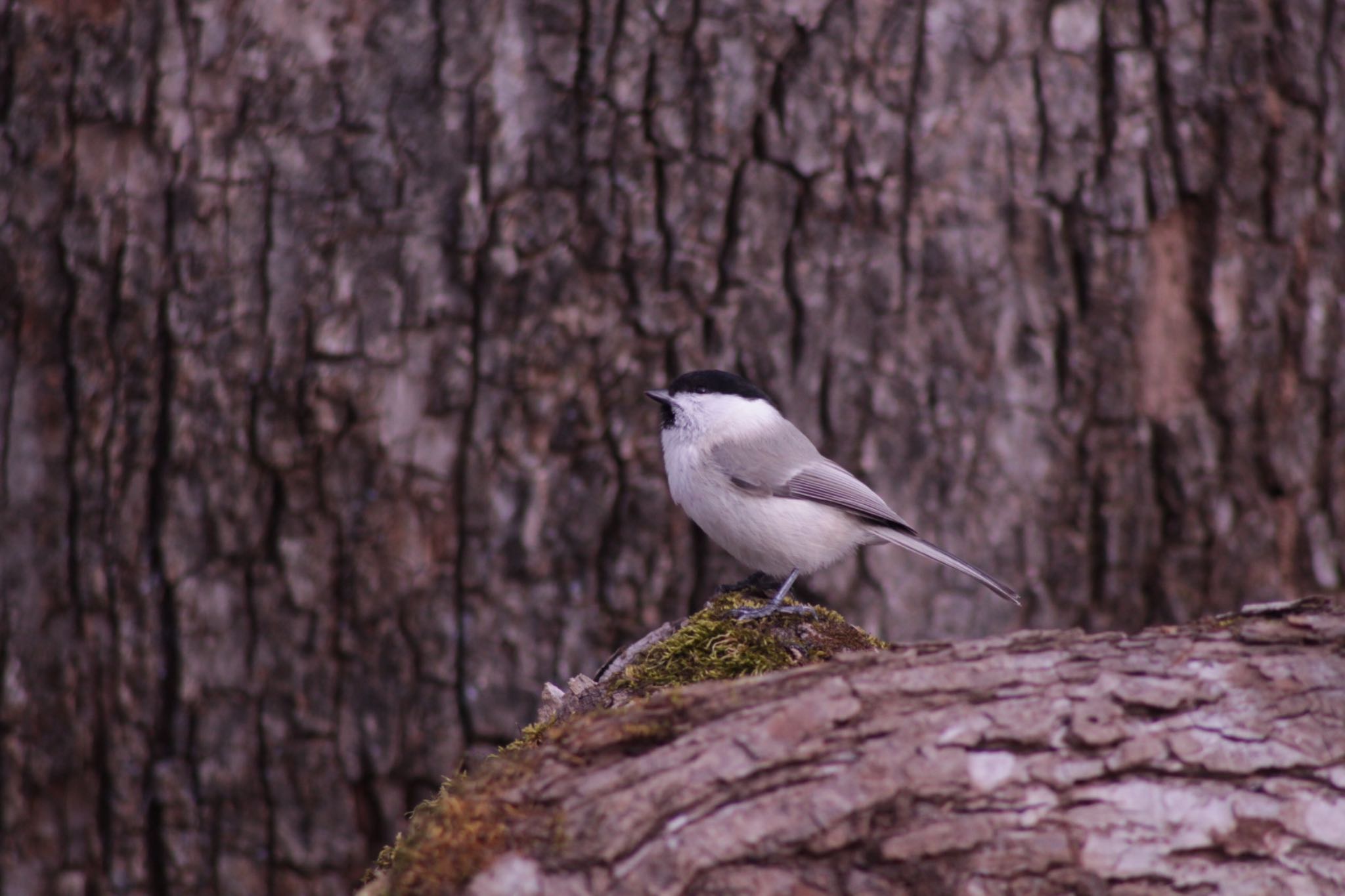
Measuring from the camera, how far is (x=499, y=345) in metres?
3.52

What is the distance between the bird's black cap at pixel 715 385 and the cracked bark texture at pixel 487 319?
347 mm

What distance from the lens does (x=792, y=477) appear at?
3.27 metres

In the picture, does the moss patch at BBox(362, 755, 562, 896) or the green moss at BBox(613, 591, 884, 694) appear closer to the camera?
the moss patch at BBox(362, 755, 562, 896)

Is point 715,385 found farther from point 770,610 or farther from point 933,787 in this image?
point 933,787

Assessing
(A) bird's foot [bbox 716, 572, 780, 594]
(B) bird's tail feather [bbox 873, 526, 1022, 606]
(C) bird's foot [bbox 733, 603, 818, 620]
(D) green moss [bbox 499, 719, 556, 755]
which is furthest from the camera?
(A) bird's foot [bbox 716, 572, 780, 594]

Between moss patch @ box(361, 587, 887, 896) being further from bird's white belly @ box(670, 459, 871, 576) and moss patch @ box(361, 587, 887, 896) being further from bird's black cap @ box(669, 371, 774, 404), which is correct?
bird's black cap @ box(669, 371, 774, 404)

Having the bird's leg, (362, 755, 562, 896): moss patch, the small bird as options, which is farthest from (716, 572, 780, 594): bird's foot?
(362, 755, 562, 896): moss patch

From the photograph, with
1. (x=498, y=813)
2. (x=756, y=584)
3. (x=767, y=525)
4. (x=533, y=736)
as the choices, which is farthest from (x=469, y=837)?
(x=756, y=584)

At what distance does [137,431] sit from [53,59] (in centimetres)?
123

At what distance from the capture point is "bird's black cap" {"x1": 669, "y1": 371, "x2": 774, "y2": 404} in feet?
10.5

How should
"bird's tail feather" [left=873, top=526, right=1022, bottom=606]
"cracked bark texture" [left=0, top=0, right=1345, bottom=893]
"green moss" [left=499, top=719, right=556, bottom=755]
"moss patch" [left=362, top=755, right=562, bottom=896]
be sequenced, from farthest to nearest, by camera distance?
"cracked bark texture" [left=0, top=0, right=1345, bottom=893] → "bird's tail feather" [left=873, top=526, right=1022, bottom=606] → "green moss" [left=499, top=719, right=556, bottom=755] → "moss patch" [left=362, top=755, right=562, bottom=896]

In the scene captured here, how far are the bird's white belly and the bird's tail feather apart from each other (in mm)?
89

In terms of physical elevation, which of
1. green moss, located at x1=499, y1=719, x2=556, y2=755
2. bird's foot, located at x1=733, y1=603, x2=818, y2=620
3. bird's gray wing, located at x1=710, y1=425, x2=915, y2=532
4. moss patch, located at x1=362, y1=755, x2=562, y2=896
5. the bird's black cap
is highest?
the bird's black cap

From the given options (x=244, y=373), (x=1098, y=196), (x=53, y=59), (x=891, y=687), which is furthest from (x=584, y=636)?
(x=53, y=59)
